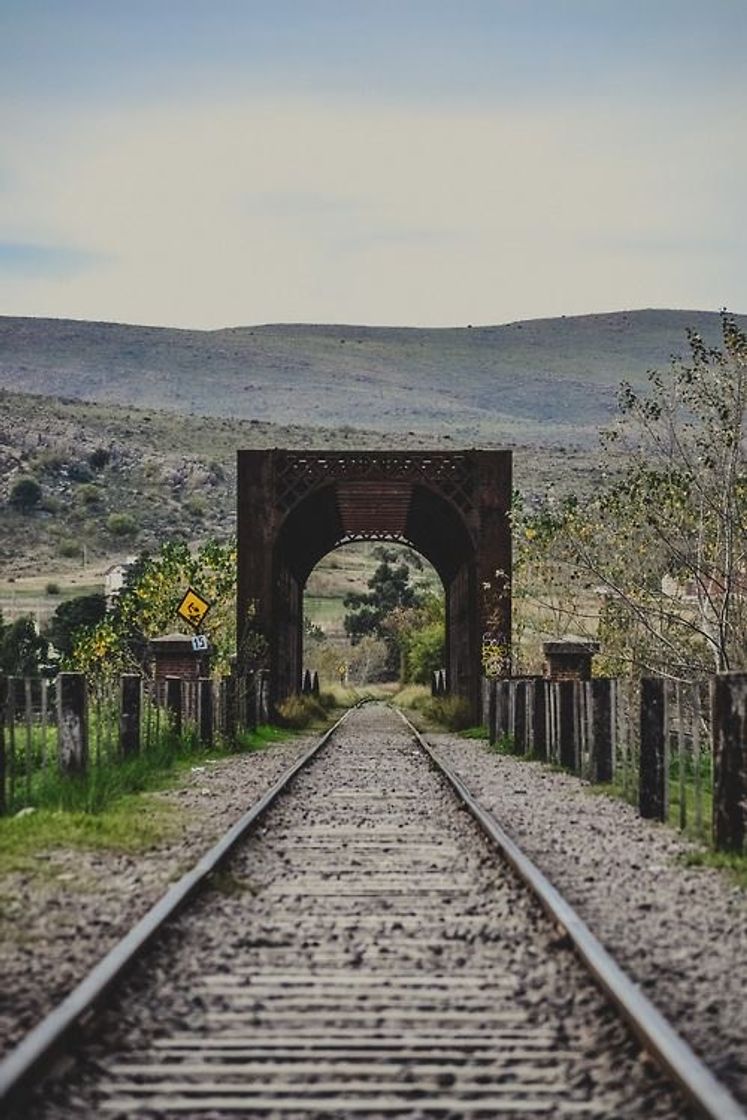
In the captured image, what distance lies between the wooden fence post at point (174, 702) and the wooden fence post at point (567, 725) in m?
4.88

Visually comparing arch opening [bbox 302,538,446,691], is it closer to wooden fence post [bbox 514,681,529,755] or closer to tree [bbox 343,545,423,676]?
tree [bbox 343,545,423,676]

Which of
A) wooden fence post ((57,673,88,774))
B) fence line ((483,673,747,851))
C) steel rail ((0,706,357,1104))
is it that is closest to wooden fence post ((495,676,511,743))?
fence line ((483,673,747,851))

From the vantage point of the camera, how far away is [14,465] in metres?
111

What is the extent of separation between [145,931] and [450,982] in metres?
1.44

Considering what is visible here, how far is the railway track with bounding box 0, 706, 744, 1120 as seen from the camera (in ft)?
17.0

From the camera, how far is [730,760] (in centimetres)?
1077

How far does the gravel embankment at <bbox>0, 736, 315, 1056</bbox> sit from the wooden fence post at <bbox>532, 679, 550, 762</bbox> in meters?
7.91

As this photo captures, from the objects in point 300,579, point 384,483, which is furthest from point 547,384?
point 384,483

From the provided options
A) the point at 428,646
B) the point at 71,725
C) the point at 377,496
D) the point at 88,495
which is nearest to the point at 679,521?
the point at 71,725

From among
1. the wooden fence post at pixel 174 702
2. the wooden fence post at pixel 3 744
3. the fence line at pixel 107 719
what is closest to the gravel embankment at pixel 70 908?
the wooden fence post at pixel 3 744

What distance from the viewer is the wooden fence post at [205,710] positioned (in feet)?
73.6

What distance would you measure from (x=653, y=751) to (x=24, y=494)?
96.1m

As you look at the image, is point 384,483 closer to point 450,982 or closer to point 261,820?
point 261,820

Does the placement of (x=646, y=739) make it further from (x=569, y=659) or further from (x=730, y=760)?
(x=569, y=659)
